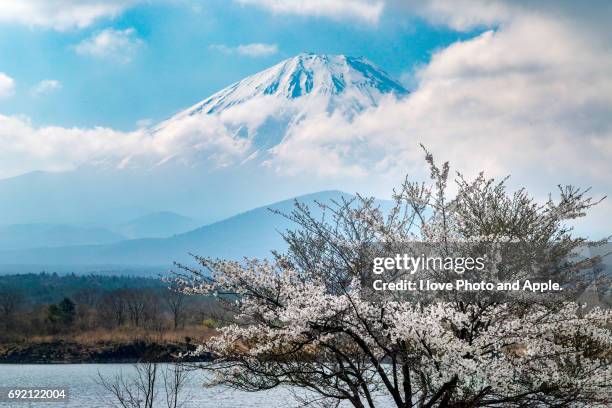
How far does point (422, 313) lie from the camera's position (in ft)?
36.0

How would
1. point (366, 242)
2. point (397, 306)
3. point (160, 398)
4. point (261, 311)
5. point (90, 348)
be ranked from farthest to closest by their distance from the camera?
1. point (90, 348)
2. point (160, 398)
3. point (366, 242)
4. point (261, 311)
5. point (397, 306)

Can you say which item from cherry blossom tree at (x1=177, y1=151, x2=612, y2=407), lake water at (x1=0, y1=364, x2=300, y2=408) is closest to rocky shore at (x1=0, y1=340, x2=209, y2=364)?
lake water at (x1=0, y1=364, x2=300, y2=408)

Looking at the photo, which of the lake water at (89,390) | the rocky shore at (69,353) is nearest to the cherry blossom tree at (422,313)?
the lake water at (89,390)

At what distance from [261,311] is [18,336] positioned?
67.2 meters

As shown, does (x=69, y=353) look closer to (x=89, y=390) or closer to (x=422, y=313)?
(x=89, y=390)

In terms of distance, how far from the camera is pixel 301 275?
42.4 ft

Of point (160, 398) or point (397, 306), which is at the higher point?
point (397, 306)

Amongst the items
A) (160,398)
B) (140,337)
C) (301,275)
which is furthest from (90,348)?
(301,275)

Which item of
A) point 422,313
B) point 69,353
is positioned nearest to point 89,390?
point 69,353

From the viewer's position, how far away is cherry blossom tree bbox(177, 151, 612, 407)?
1117 cm

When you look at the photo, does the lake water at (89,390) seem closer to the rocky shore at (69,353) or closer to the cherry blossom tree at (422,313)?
the rocky shore at (69,353)

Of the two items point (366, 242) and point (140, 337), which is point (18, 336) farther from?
point (366, 242)

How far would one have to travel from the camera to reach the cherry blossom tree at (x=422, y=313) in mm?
11172

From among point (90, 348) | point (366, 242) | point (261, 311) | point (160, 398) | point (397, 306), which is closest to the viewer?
point (397, 306)
